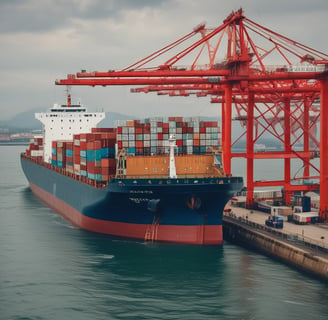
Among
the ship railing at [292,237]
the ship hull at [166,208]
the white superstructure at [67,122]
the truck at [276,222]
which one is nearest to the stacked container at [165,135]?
the ship hull at [166,208]

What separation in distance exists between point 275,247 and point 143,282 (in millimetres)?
8555

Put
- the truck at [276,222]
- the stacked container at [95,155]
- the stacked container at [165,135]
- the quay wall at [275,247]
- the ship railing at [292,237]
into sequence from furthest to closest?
the stacked container at [95,155]
the stacked container at [165,135]
the truck at [276,222]
the ship railing at [292,237]
the quay wall at [275,247]

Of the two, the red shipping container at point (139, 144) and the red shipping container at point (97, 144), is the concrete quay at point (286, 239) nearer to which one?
the red shipping container at point (139, 144)

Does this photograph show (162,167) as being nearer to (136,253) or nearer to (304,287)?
(136,253)

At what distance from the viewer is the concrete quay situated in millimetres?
29125

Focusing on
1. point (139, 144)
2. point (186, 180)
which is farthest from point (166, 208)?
point (139, 144)

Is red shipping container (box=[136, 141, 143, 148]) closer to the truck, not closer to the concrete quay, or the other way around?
the concrete quay

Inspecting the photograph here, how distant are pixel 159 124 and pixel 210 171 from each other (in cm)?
456

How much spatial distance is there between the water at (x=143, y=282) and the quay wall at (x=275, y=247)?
1.75 feet

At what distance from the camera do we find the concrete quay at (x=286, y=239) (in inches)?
1147

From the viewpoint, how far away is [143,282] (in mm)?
28375

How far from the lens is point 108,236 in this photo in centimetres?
3825

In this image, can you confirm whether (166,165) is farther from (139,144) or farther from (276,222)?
(276,222)

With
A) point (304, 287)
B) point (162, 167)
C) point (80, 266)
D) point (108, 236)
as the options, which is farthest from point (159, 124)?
point (304, 287)
